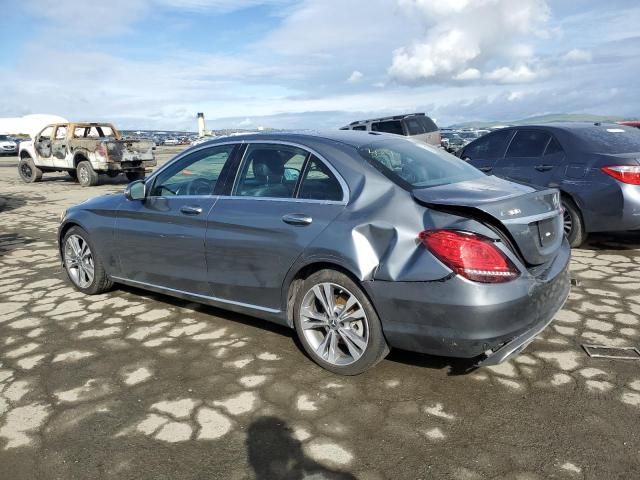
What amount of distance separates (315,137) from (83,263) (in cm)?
291

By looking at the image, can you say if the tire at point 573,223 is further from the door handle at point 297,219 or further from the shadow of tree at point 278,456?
the shadow of tree at point 278,456

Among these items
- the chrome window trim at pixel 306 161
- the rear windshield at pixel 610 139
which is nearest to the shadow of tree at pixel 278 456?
the chrome window trim at pixel 306 161

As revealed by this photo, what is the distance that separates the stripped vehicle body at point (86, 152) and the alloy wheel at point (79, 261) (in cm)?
1070

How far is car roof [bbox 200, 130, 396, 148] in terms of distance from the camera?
3697 millimetres

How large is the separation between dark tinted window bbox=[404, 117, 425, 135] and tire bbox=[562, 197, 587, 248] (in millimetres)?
9671

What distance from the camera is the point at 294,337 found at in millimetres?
4086

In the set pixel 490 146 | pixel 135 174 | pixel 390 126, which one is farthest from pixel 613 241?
pixel 135 174

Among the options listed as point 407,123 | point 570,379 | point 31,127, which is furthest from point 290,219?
point 31,127

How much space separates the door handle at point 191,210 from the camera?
4.04 metres

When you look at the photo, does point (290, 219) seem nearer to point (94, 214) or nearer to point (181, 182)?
point (181, 182)

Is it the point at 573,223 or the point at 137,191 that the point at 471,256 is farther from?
the point at 573,223

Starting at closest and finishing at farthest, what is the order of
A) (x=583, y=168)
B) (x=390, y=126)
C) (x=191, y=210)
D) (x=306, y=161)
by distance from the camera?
(x=306, y=161)
(x=191, y=210)
(x=583, y=168)
(x=390, y=126)

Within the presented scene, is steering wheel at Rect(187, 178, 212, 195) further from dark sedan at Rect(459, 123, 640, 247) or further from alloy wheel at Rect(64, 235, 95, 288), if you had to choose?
dark sedan at Rect(459, 123, 640, 247)

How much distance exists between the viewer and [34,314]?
4.75 m
